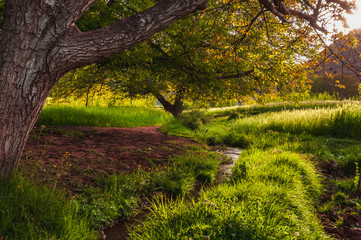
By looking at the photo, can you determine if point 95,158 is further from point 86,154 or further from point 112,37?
point 112,37

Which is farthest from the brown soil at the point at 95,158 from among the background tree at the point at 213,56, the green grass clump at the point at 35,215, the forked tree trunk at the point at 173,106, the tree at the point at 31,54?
the forked tree trunk at the point at 173,106

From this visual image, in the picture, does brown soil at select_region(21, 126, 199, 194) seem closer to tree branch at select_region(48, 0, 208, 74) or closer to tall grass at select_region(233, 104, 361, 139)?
tree branch at select_region(48, 0, 208, 74)

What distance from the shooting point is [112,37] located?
3.46 meters

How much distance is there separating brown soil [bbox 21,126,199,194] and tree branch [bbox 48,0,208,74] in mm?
1328

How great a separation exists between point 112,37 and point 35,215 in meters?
2.49

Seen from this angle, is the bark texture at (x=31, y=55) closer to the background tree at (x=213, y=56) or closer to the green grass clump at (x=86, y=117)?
the background tree at (x=213, y=56)

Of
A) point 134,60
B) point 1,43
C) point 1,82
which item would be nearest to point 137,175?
point 1,82

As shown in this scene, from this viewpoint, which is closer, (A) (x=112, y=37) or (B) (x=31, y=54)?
(B) (x=31, y=54)

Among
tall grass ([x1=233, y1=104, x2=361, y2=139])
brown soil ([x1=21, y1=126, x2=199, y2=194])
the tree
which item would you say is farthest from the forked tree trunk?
the tree

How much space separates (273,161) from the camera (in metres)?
5.64

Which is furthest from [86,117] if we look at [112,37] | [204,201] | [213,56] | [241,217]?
[241,217]

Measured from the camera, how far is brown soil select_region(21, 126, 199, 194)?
405 cm

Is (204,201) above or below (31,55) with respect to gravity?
below

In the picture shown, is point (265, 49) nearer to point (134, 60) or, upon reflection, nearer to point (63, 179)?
point (134, 60)
